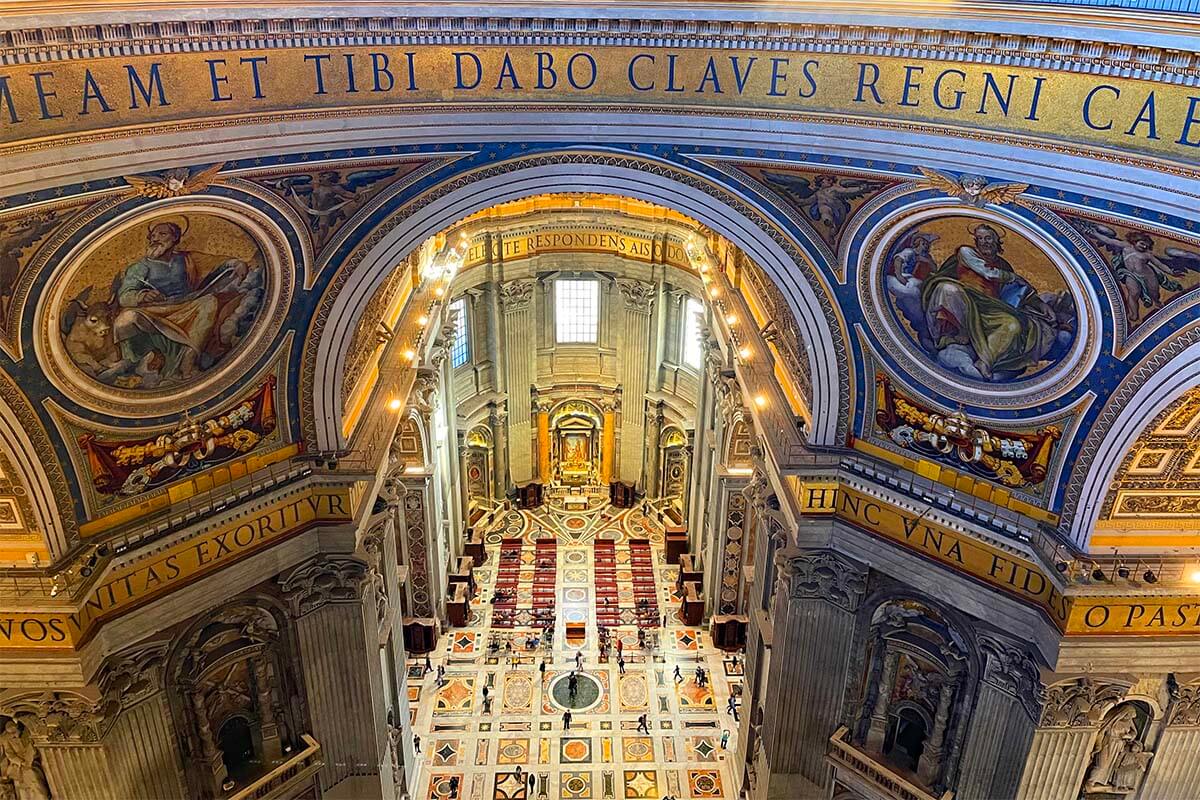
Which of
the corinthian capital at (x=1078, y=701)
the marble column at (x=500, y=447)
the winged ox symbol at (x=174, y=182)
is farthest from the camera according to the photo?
the marble column at (x=500, y=447)

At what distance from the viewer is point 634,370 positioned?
3300 centimetres

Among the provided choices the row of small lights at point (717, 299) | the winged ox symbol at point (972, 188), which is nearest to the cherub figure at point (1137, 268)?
the winged ox symbol at point (972, 188)

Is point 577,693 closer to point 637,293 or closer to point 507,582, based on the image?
point 507,582

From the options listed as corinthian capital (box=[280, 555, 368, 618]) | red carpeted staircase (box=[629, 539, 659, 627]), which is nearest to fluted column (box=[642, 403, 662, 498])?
red carpeted staircase (box=[629, 539, 659, 627])

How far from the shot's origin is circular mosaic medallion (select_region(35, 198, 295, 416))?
1222 cm

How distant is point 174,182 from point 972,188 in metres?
10.3

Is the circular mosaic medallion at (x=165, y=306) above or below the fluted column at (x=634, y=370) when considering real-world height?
above

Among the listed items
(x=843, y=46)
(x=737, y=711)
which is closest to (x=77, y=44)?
(x=843, y=46)

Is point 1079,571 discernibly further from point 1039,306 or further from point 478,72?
point 478,72

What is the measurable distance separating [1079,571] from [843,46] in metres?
8.07

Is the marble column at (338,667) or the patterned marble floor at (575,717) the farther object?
the patterned marble floor at (575,717)

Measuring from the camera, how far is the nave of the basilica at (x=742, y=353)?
1107cm

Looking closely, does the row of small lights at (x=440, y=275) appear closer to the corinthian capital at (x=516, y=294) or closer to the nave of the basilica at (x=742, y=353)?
the nave of the basilica at (x=742, y=353)

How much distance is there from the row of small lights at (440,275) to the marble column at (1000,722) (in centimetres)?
1241
